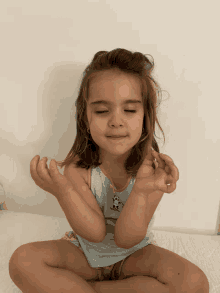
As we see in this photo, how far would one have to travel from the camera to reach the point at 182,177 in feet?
2.83

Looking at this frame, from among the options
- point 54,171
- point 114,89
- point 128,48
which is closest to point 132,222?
point 54,171

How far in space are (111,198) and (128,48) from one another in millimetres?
500

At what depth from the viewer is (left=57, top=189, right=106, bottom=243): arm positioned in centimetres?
57

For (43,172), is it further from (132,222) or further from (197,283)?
(197,283)

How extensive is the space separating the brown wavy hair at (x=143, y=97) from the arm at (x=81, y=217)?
13 centimetres

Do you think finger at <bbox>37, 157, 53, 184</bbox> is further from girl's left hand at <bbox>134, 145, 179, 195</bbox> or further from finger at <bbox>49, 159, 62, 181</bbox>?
girl's left hand at <bbox>134, 145, 179, 195</bbox>

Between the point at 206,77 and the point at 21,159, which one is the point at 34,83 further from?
the point at 206,77

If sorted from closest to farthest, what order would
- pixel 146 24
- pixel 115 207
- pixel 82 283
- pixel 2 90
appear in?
pixel 82 283
pixel 115 207
pixel 146 24
pixel 2 90

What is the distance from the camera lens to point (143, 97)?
62cm

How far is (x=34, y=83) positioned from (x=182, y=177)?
65 cm

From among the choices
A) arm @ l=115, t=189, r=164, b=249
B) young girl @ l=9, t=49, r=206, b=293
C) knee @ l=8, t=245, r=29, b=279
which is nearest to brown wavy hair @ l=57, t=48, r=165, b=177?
young girl @ l=9, t=49, r=206, b=293

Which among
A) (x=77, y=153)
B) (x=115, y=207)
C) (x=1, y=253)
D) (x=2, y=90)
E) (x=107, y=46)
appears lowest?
(x=1, y=253)

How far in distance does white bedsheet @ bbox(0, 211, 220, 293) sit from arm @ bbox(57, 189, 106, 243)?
0.26 metres

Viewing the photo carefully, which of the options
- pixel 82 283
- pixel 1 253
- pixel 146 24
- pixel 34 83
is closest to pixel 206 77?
pixel 146 24
